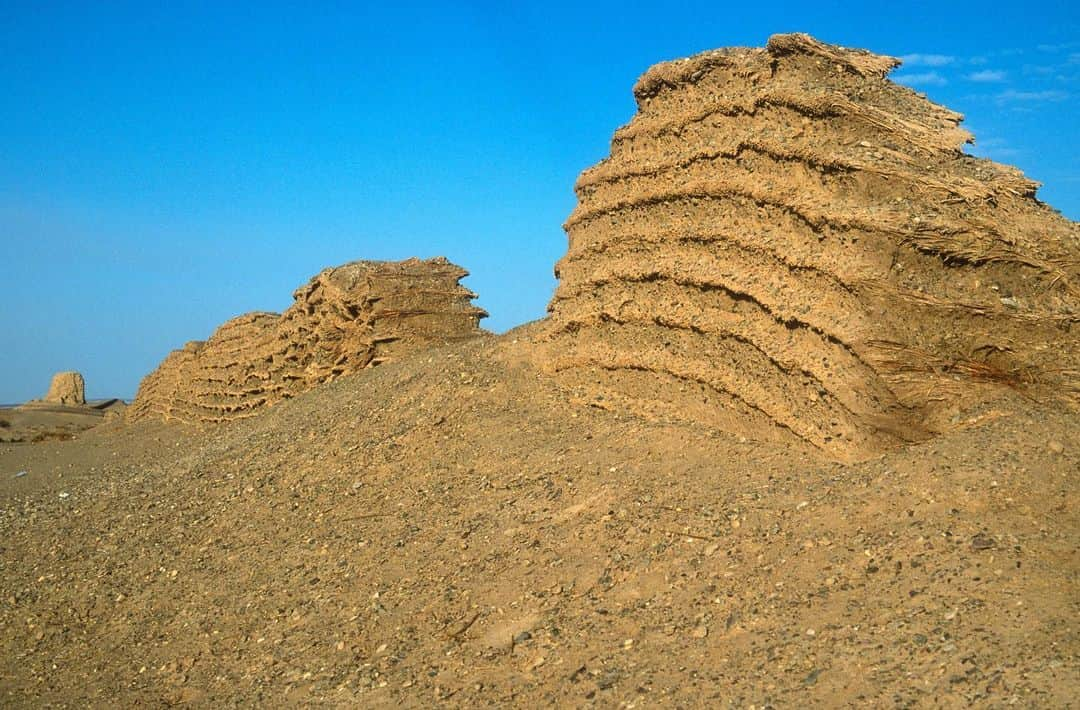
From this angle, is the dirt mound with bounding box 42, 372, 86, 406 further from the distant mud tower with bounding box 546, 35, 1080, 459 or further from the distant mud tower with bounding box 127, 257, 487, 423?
the distant mud tower with bounding box 546, 35, 1080, 459

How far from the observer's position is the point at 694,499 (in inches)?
216

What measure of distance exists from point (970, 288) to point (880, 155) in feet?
3.24

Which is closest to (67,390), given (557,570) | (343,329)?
(343,329)

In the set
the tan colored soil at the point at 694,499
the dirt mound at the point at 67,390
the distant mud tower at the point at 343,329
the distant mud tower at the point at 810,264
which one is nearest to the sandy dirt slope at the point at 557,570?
the tan colored soil at the point at 694,499

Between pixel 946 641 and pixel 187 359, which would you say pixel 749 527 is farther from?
pixel 187 359

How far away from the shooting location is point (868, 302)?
215 inches

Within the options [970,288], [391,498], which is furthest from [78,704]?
[970,288]

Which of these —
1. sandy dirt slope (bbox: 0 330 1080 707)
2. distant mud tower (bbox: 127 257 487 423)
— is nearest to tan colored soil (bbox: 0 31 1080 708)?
sandy dirt slope (bbox: 0 330 1080 707)

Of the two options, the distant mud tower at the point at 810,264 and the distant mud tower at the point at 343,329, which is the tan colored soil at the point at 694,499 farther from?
the distant mud tower at the point at 343,329

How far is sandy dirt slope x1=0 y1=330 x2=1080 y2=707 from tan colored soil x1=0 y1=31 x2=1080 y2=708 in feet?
0.06

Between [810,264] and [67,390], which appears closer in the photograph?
[810,264]

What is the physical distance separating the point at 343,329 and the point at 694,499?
777cm

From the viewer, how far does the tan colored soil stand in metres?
4.31

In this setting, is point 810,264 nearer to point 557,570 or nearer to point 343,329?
point 557,570
